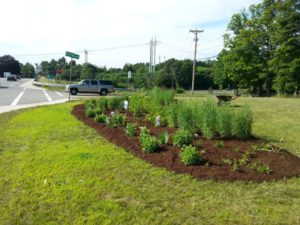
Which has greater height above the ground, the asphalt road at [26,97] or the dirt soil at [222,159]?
the dirt soil at [222,159]

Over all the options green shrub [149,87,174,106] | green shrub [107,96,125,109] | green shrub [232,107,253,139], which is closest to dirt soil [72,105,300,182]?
green shrub [232,107,253,139]

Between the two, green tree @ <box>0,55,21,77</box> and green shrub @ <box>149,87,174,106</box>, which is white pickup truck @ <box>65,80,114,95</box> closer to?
green shrub @ <box>149,87,174,106</box>

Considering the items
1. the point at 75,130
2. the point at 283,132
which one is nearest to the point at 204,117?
the point at 283,132

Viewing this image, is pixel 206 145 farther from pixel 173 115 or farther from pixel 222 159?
pixel 173 115

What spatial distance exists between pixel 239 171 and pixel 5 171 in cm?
387

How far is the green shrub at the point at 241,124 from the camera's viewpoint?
23.1 feet

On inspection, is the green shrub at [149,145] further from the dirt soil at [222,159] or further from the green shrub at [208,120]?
the green shrub at [208,120]

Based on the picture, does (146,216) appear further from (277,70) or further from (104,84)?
(277,70)

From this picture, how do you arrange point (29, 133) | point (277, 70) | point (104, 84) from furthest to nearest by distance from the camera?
point (277, 70), point (104, 84), point (29, 133)

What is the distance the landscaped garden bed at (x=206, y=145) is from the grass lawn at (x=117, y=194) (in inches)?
10.4

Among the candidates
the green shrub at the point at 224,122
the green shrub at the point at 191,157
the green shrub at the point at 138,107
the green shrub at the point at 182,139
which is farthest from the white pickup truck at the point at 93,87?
the green shrub at the point at 191,157

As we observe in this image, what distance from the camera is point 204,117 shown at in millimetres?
7160

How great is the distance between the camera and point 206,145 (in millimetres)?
6422

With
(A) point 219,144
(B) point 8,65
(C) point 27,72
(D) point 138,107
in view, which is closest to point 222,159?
(A) point 219,144
